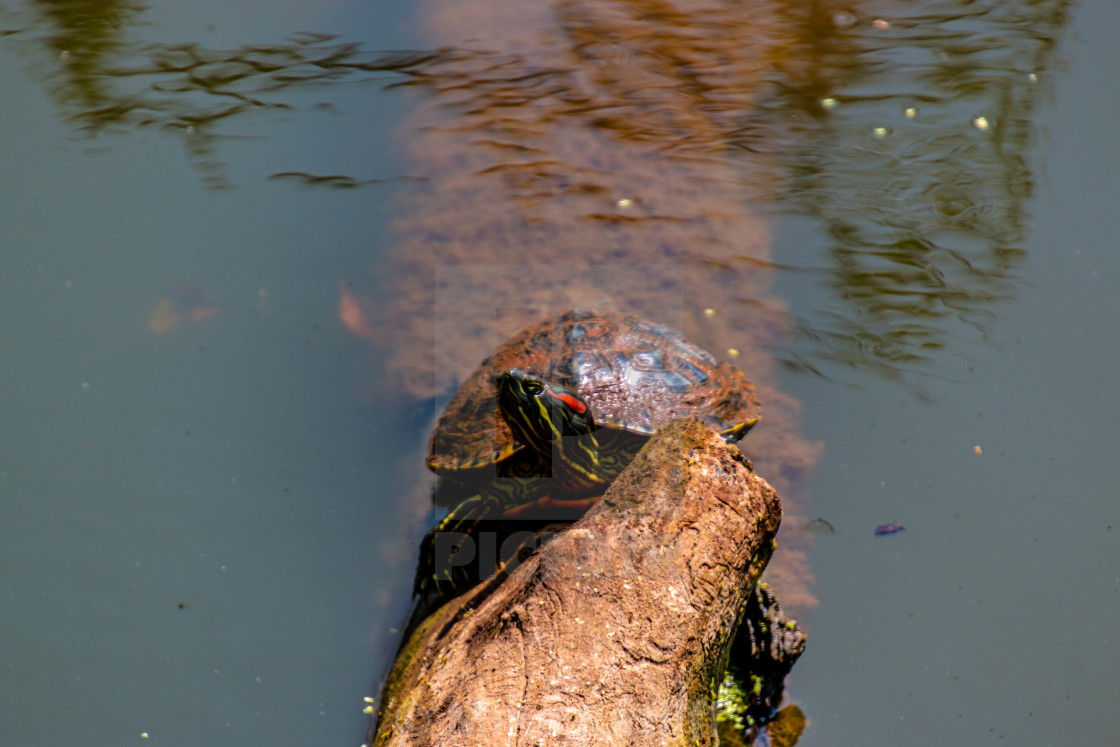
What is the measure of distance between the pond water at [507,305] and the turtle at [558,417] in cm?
28

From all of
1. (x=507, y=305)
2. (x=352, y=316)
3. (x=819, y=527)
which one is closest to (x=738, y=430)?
(x=819, y=527)

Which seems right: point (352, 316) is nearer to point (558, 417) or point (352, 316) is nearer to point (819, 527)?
point (558, 417)

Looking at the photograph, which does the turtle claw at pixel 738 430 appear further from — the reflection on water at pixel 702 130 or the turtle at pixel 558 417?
the reflection on water at pixel 702 130

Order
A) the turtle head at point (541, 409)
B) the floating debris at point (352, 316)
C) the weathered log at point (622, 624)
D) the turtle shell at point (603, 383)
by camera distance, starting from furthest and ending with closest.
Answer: the floating debris at point (352, 316) < the turtle shell at point (603, 383) < the turtle head at point (541, 409) < the weathered log at point (622, 624)

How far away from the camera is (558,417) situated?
8.87 feet

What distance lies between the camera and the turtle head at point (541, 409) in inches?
105

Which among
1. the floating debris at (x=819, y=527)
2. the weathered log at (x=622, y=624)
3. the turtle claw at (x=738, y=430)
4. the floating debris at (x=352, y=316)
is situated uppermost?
the weathered log at (x=622, y=624)

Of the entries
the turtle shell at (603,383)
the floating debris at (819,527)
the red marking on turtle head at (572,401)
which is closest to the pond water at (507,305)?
the floating debris at (819,527)

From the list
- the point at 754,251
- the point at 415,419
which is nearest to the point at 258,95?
the point at 415,419

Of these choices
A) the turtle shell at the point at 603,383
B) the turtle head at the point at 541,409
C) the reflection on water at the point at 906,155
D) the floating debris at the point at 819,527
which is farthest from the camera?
the reflection on water at the point at 906,155

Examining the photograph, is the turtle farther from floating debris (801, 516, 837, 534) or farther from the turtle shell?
floating debris (801, 516, 837, 534)

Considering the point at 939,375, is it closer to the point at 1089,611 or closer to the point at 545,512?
the point at 1089,611

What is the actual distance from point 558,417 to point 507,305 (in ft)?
4.40

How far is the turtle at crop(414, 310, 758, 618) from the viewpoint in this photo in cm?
278
